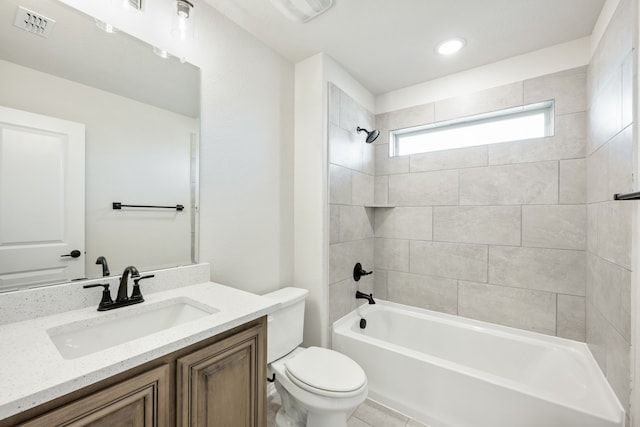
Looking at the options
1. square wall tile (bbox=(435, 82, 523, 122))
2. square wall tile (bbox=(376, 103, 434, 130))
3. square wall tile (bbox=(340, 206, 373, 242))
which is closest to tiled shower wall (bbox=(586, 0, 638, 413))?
square wall tile (bbox=(435, 82, 523, 122))

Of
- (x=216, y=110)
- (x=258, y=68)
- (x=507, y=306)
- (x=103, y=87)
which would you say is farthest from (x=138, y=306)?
(x=507, y=306)

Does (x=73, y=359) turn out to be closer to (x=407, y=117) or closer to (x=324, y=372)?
(x=324, y=372)

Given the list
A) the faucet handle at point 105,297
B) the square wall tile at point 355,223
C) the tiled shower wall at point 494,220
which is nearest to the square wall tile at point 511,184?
the tiled shower wall at point 494,220

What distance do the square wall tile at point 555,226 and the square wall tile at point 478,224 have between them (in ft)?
0.22

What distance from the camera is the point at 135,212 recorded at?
130 cm

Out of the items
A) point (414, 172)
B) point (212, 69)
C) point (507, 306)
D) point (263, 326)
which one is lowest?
point (507, 306)

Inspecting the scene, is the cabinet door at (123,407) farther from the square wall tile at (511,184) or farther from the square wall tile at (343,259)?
the square wall tile at (511,184)

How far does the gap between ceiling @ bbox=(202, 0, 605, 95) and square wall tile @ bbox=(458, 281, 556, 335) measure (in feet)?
5.83

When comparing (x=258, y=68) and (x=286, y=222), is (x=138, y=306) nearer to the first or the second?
(x=286, y=222)

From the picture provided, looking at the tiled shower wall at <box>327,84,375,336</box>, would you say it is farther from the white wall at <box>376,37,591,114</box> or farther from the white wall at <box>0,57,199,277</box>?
the white wall at <box>0,57,199,277</box>

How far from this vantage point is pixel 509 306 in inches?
82.2

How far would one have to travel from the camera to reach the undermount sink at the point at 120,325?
96cm

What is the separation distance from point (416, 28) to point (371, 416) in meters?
2.55

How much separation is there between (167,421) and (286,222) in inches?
56.1
